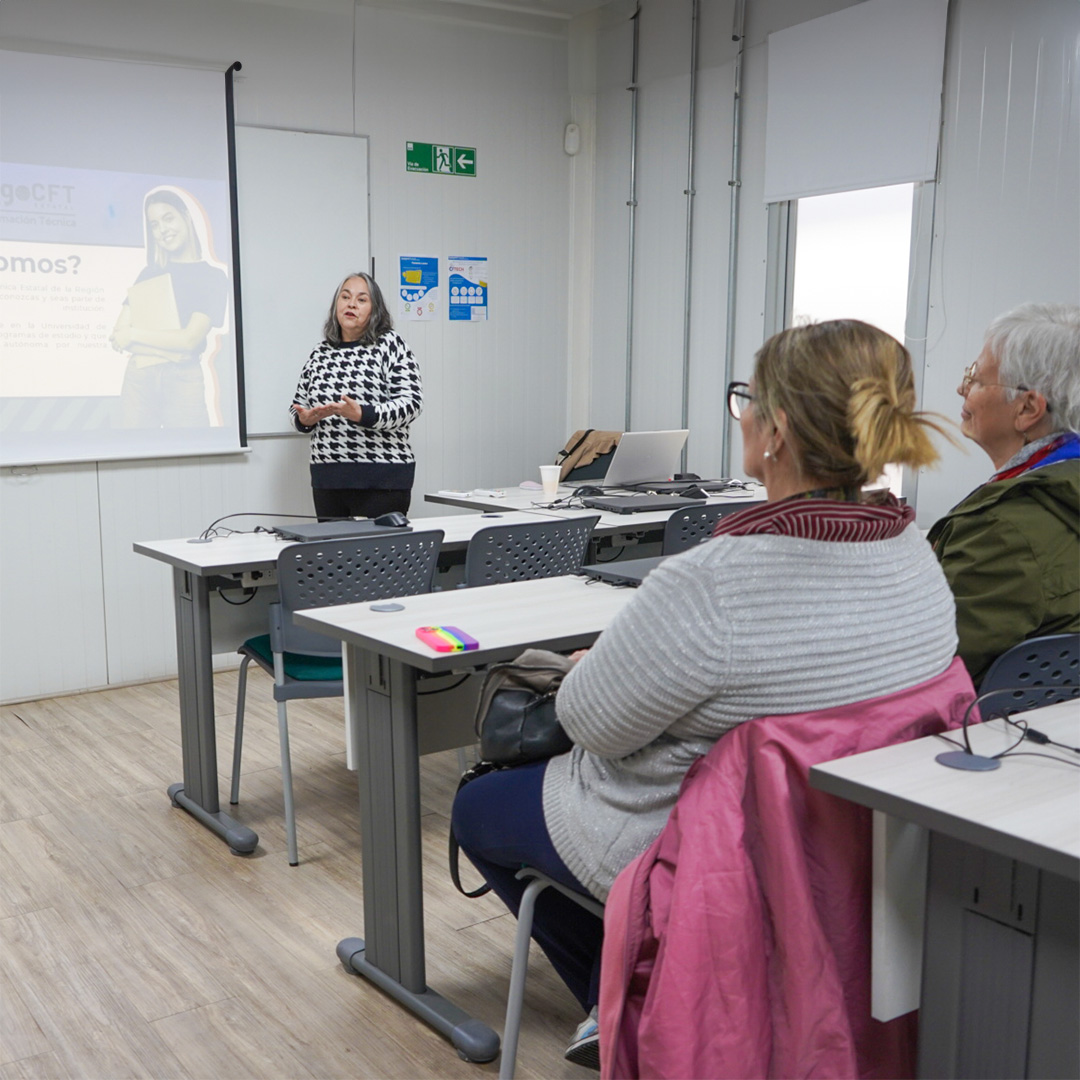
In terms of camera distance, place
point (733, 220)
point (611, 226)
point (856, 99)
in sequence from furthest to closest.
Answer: point (611, 226) < point (733, 220) < point (856, 99)

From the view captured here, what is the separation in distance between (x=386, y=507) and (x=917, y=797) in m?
3.54

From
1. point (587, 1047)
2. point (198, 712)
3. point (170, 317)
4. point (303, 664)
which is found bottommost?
point (587, 1047)

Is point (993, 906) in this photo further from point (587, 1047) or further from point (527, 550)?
point (527, 550)

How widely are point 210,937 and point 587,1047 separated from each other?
107 cm

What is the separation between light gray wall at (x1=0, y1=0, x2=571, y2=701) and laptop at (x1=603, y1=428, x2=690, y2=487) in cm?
148

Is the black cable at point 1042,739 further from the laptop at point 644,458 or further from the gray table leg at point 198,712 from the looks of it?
the laptop at point 644,458

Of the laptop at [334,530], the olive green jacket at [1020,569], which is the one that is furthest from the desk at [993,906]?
the laptop at [334,530]

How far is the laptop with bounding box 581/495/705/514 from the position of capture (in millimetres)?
3846

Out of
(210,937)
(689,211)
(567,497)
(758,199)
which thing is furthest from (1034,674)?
(689,211)

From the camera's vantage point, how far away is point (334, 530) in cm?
328

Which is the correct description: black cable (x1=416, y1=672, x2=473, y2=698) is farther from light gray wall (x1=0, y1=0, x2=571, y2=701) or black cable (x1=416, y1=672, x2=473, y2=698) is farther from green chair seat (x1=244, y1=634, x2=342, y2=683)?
light gray wall (x1=0, y1=0, x2=571, y2=701)

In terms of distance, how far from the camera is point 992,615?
1.93 m

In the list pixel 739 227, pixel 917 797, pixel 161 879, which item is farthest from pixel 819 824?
pixel 739 227

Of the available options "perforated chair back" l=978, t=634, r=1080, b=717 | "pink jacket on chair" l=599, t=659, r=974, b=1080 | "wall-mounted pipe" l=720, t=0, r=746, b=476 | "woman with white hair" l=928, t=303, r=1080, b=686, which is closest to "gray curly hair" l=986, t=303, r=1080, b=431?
"woman with white hair" l=928, t=303, r=1080, b=686
